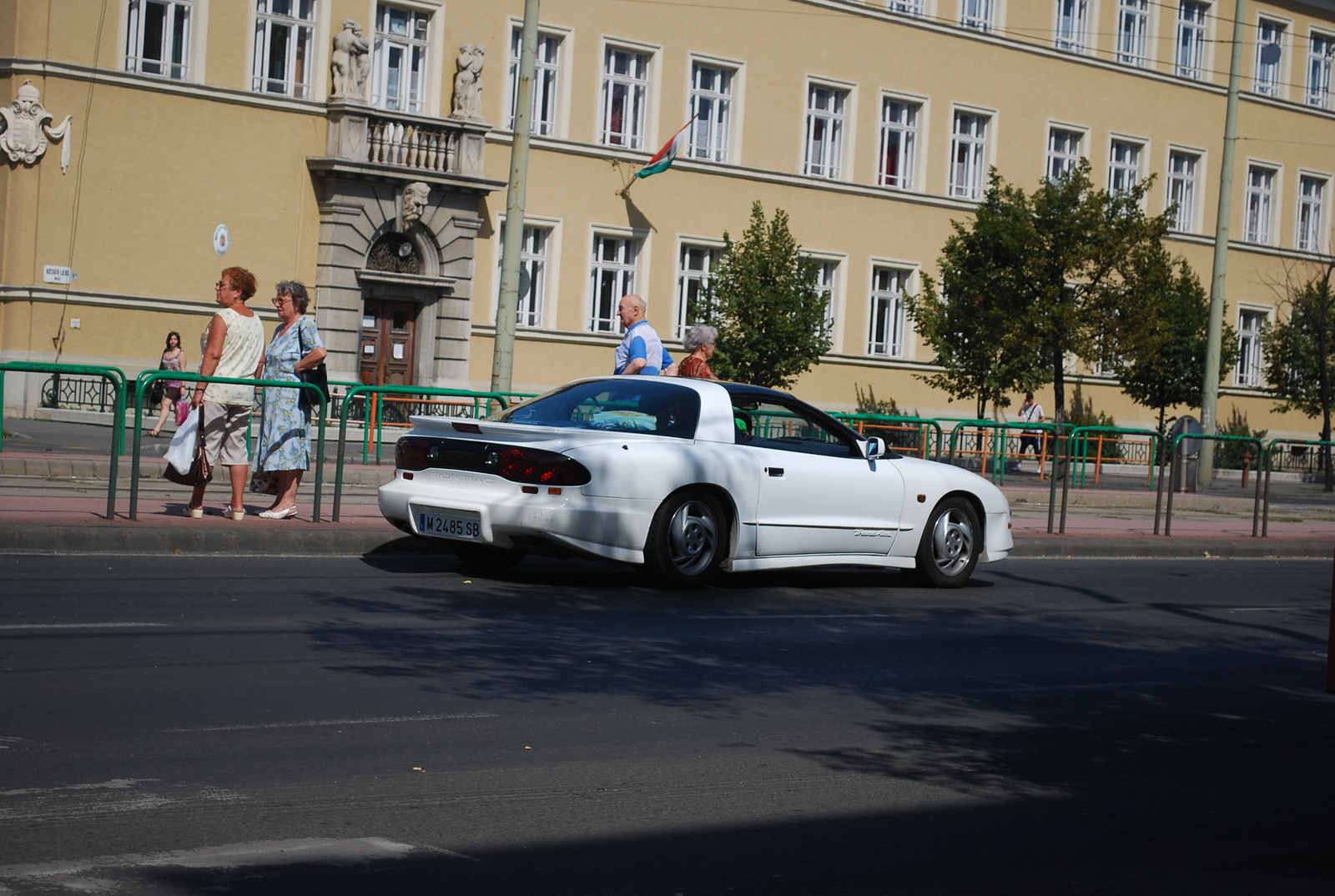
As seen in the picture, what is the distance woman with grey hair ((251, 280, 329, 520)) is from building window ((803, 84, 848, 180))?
91.7 ft

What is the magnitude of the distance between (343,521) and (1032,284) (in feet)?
85.9

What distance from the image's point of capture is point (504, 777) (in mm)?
5961

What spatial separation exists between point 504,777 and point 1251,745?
351cm

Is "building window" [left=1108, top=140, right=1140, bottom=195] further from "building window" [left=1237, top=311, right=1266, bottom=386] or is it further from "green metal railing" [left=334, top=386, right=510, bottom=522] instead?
"green metal railing" [left=334, top=386, right=510, bottom=522]

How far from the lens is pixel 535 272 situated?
119 feet

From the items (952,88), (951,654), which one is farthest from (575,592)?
(952,88)

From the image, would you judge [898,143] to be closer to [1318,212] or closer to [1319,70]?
[1319,70]

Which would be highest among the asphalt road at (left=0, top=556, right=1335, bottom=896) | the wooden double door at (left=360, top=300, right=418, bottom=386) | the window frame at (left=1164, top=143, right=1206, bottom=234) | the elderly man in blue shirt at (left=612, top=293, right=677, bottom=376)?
the window frame at (left=1164, top=143, right=1206, bottom=234)

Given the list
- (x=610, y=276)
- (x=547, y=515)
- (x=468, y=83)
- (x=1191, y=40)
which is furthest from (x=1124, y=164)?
(x=547, y=515)

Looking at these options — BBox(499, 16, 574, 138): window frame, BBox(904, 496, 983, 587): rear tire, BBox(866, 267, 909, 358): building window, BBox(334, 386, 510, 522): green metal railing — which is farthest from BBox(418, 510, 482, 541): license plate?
BBox(866, 267, 909, 358): building window

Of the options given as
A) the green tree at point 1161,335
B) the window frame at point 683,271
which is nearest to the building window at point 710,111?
the window frame at point 683,271

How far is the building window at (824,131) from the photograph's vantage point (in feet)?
131

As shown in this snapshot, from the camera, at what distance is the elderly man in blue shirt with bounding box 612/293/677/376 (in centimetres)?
1396

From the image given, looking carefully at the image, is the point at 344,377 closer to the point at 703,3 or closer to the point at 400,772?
the point at 703,3
